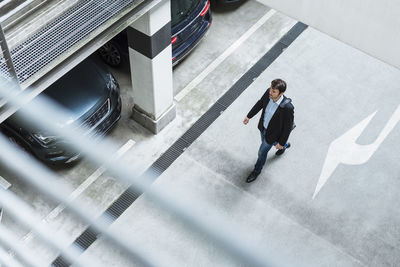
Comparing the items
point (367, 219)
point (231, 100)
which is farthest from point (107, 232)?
point (367, 219)

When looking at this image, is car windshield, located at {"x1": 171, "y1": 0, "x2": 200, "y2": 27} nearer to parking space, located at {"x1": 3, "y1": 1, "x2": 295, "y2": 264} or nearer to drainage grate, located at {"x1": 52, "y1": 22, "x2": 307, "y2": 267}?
parking space, located at {"x1": 3, "y1": 1, "x2": 295, "y2": 264}

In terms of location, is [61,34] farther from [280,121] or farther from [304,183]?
[304,183]

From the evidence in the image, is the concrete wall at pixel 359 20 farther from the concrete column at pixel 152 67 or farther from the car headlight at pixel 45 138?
A: the car headlight at pixel 45 138

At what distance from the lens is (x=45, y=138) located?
7441 mm

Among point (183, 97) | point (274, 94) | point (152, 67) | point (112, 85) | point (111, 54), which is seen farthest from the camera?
point (111, 54)

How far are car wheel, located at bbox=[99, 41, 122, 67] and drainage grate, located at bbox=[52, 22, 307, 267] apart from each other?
1.78 metres

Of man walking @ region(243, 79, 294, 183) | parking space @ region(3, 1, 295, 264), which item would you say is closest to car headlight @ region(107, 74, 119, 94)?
parking space @ region(3, 1, 295, 264)

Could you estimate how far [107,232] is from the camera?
743cm

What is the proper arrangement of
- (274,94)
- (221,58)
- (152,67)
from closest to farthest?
1. (274,94)
2. (152,67)
3. (221,58)

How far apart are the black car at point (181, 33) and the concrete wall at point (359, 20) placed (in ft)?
7.22

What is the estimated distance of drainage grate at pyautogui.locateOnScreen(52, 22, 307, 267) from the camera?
7645 millimetres

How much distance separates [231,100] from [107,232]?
3047mm

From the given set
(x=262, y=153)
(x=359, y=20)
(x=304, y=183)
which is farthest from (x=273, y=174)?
(x=359, y=20)

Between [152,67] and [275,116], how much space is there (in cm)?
179
